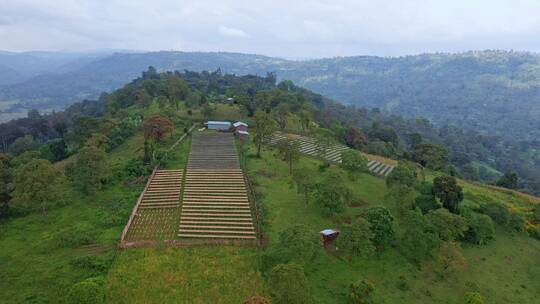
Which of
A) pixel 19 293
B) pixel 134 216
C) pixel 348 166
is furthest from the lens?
pixel 348 166

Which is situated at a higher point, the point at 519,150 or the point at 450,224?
the point at 450,224

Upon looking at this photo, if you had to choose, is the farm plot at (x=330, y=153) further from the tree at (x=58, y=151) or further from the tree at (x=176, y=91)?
the tree at (x=58, y=151)

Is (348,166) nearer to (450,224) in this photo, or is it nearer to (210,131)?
(450,224)

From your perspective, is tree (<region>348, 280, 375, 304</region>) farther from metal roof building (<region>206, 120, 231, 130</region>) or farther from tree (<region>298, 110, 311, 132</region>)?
tree (<region>298, 110, 311, 132</region>)

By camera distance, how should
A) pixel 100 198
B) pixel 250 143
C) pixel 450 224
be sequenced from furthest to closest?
pixel 250 143, pixel 100 198, pixel 450 224

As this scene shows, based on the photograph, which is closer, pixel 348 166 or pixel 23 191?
pixel 23 191

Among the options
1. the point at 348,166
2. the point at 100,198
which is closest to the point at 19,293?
the point at 100,198

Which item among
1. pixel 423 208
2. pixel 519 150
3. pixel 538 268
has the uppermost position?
pixel 423 208
